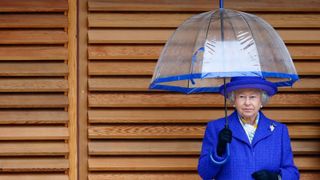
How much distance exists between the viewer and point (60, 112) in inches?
272

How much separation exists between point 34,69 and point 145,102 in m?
0.93

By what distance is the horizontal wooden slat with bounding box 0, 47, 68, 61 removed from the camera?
271 inches

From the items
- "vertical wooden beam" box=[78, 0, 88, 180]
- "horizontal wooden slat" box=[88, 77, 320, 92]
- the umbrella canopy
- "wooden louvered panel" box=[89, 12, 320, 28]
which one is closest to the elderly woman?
the umbrella canopy

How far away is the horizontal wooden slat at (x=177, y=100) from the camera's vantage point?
6922mm

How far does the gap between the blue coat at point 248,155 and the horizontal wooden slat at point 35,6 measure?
190 cm

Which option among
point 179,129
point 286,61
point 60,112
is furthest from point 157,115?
point 286,61

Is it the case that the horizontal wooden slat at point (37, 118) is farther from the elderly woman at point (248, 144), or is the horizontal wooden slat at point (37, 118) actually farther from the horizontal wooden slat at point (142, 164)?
the elderly woman at point (248, 144)

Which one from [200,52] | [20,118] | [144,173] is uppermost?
[200,52]

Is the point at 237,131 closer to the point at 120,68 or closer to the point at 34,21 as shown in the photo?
the point at 120,68

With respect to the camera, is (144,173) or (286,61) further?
(144,173)

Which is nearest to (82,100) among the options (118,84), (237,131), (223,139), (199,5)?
(118,84)

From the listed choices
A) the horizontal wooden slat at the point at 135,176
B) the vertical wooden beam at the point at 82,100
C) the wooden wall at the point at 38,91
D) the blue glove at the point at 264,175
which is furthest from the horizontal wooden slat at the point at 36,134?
the blue glove at the point at 264,175

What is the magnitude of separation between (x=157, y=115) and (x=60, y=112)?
78 cm

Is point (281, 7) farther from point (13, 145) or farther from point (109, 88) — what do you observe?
point (13, 145)
